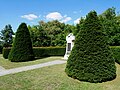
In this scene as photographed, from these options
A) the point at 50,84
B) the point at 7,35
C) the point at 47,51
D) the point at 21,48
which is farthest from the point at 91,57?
the point at 7,35

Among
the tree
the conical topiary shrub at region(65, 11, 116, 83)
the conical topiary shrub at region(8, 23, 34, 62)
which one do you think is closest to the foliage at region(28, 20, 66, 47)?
the tree

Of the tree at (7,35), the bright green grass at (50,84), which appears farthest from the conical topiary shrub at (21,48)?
the tree at (7,35)

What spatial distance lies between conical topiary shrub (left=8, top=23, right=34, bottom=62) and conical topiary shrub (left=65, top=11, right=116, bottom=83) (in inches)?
369

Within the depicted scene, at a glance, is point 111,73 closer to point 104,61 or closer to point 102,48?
point 104,61

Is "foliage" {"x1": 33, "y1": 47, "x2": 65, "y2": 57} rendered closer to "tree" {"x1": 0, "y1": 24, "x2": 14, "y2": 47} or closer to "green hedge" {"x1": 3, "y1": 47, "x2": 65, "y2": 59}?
"green hedge" {"x1": 3, "y1": 47, "x2": 65, "y2": 59}

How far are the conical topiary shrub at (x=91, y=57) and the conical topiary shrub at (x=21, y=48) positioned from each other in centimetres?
938

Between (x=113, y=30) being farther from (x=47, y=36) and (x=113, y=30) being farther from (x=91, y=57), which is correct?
(x=47, y=36)

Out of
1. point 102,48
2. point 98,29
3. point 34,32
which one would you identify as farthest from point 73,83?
point 34,32

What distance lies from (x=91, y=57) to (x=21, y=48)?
10.8 m

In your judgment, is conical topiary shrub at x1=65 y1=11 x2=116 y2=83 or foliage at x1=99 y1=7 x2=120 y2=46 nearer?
conical topiary shrub at x1=65 y1=11 x2=116 y2=83

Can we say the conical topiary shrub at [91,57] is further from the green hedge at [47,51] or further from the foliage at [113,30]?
the green hedge at [47,51]

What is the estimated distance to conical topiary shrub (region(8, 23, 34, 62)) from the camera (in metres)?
20.4

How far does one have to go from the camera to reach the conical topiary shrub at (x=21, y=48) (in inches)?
802

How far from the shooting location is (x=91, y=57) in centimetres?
1136
